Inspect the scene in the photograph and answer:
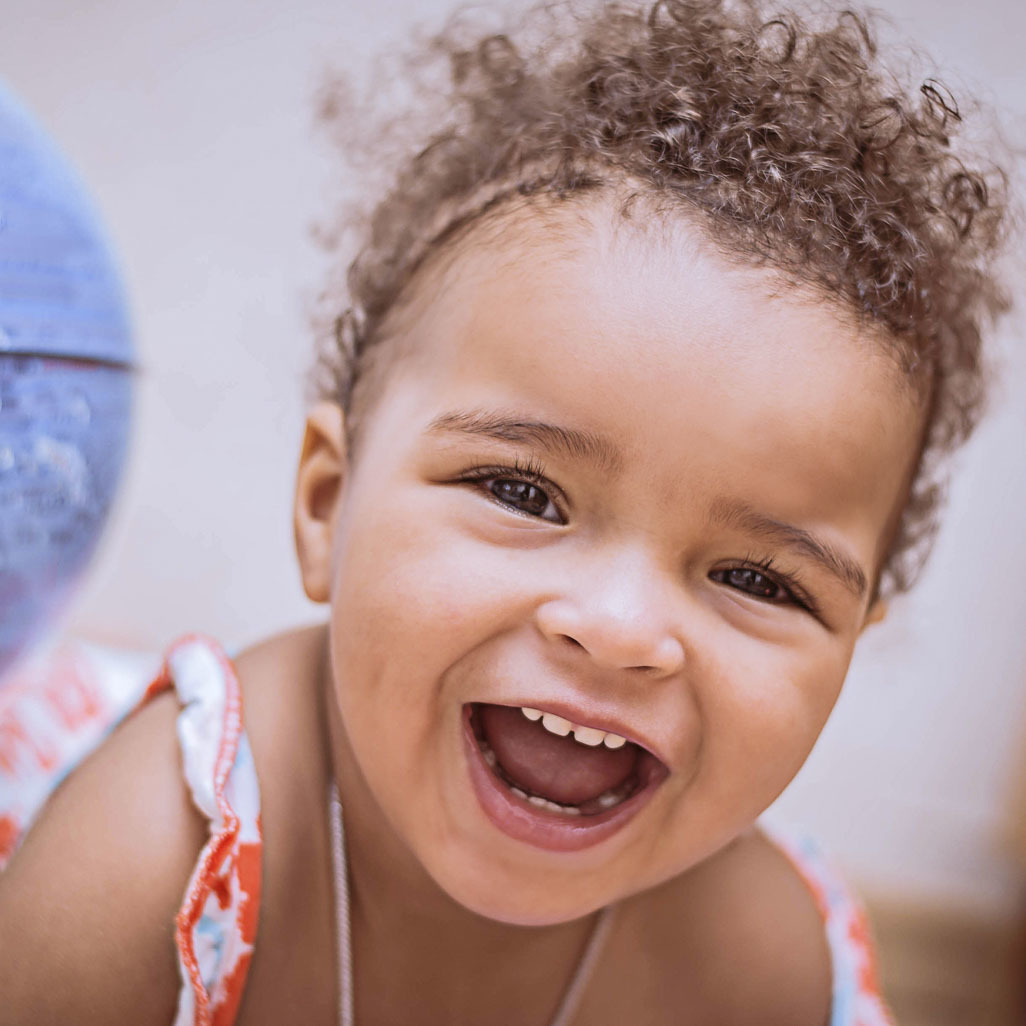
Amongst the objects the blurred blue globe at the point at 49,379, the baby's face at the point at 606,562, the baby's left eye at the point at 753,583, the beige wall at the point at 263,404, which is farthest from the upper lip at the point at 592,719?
the beige wall at the point at 263,404

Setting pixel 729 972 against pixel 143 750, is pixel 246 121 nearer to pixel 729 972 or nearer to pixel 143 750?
pixel 143 750

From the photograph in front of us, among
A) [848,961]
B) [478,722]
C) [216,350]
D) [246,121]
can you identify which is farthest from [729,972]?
[246,121]

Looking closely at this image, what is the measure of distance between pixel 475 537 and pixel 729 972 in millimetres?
470

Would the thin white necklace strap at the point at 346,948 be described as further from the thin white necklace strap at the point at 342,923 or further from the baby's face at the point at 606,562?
the baby's face at the point at 606,562

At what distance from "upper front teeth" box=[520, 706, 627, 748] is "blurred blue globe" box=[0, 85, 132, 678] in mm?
379

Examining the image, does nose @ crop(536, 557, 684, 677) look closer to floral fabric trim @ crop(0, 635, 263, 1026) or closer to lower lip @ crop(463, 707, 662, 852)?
lower lip @ crop(463, 707, 662, 852)

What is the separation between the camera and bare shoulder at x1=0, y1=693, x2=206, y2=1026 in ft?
2.20

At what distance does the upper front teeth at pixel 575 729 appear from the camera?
0.64m

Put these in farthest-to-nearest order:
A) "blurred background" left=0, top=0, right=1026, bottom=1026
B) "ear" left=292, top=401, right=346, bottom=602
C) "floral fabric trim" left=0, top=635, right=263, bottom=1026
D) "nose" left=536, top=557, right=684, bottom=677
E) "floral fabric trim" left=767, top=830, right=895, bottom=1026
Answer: "blurred background" left=0, top=0, right=1026, bottom=1026 → "floral fabric trim" left=767, top=830, right=895, bottom=1026 → "ear" left=292, top=401, right=346, bottom=602 → "floral fabric trim" left=0, top=635, right=263, bottom=1026 → "nose" left=536, top=557, right=684, bottom=677

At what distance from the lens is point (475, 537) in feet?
2.16

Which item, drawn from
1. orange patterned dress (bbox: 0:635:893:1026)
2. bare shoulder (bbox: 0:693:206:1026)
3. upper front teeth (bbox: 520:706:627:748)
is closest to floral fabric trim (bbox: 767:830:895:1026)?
orange patterned dress (bbox: 0:635:893:1026)

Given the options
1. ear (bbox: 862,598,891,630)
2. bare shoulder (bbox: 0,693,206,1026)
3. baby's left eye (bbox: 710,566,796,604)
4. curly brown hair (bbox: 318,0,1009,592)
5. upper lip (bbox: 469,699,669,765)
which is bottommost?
bare shoulder (bbox: 0,693,206,1026)

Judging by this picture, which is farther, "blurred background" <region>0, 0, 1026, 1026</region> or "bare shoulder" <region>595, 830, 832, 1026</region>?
"blurred background" <region>0, 0, 1026, 1026</region>

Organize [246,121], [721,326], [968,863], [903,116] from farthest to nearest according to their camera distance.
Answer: [968,863]
[246,121]
[903,116]
[721,326]
